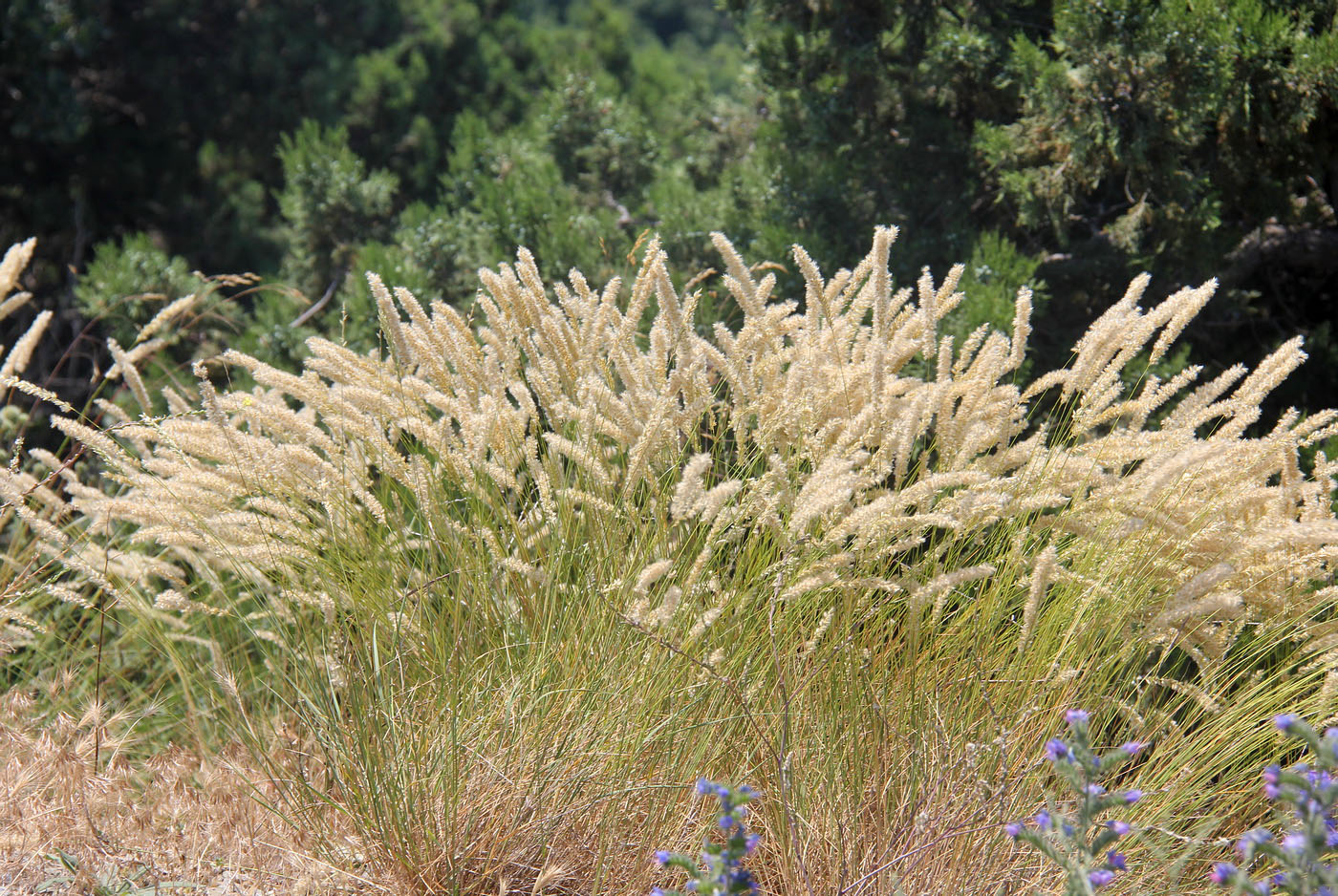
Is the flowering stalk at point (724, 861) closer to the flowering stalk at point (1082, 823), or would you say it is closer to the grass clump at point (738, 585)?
the grass clump at point (738, 585)

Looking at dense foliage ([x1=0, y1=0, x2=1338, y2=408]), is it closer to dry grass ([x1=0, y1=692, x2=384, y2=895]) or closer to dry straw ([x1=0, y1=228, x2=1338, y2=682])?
dry straw ([x1=0, y1=228, x2=1338, y2=682])

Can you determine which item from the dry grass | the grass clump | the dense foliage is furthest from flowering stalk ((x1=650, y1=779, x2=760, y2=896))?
the dense foliage

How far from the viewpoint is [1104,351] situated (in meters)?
2.52

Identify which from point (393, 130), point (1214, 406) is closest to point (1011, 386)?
point (1214, 406)

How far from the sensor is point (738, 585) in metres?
2.49

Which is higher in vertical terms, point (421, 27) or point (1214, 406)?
point (421, 27)

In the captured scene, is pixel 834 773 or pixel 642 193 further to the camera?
pixel 642 193

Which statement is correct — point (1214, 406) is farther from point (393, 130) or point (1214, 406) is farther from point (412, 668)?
point (393, 130)

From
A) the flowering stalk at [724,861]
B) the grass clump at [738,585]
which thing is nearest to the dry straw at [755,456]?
the grass clump at [738,585]

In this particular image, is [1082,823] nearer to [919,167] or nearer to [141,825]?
[141,825]

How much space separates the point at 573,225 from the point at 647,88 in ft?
14.4

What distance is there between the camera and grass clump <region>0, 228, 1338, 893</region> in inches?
84.5

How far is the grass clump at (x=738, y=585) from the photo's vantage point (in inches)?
84.5

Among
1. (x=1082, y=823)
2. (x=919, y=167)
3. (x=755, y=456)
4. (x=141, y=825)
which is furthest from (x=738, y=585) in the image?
(x=919, y=167)
